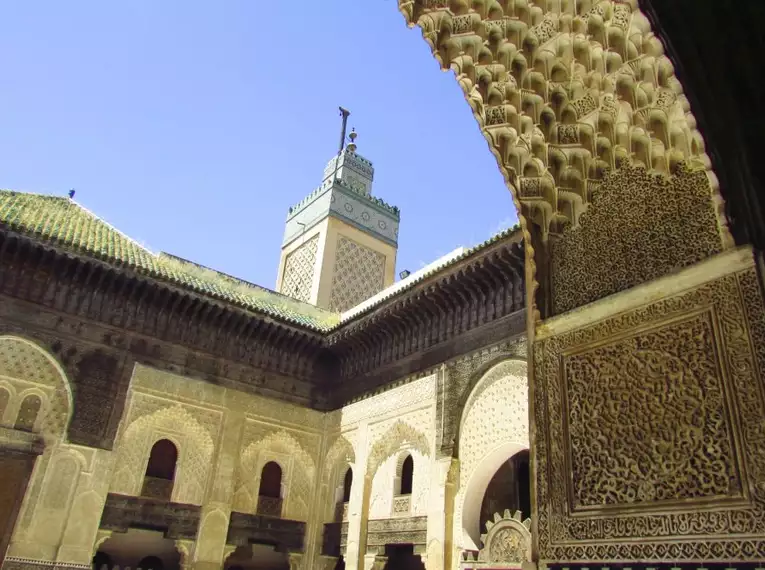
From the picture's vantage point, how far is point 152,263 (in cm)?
1070

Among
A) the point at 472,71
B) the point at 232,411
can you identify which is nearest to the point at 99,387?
the point at 232,411

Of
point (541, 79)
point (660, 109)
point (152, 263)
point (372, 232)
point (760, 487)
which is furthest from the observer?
point (372, 232)

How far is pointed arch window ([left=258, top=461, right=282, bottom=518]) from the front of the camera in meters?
10.2

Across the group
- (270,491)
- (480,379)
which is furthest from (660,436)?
(270,491)

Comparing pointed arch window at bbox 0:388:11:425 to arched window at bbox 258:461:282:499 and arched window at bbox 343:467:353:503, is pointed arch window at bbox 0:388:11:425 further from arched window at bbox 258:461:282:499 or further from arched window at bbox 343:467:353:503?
arched window at bbox 343:467:353:503

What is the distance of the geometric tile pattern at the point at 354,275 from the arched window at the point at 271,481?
4.79 m

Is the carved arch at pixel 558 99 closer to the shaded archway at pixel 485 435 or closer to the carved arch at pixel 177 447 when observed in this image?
the shaded archway at pixel 485 435

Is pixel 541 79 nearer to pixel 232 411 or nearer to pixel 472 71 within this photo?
pixel 472 71

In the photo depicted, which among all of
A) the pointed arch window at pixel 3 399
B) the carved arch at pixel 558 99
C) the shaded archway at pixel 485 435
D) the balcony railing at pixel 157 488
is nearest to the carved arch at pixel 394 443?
the shaded archway at pixel 485 435

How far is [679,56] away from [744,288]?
0.87 m

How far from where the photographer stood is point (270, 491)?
10.4 m

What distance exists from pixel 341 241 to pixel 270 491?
6.90 m

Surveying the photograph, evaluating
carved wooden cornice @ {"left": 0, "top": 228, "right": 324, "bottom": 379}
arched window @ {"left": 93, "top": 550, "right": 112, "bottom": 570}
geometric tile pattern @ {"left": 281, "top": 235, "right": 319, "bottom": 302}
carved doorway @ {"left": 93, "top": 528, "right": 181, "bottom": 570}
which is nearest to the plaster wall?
carved wooden cornice @ {"left": 0, "top": 228, "right": 324, "bottom": 379}

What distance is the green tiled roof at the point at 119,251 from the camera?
923 cm
